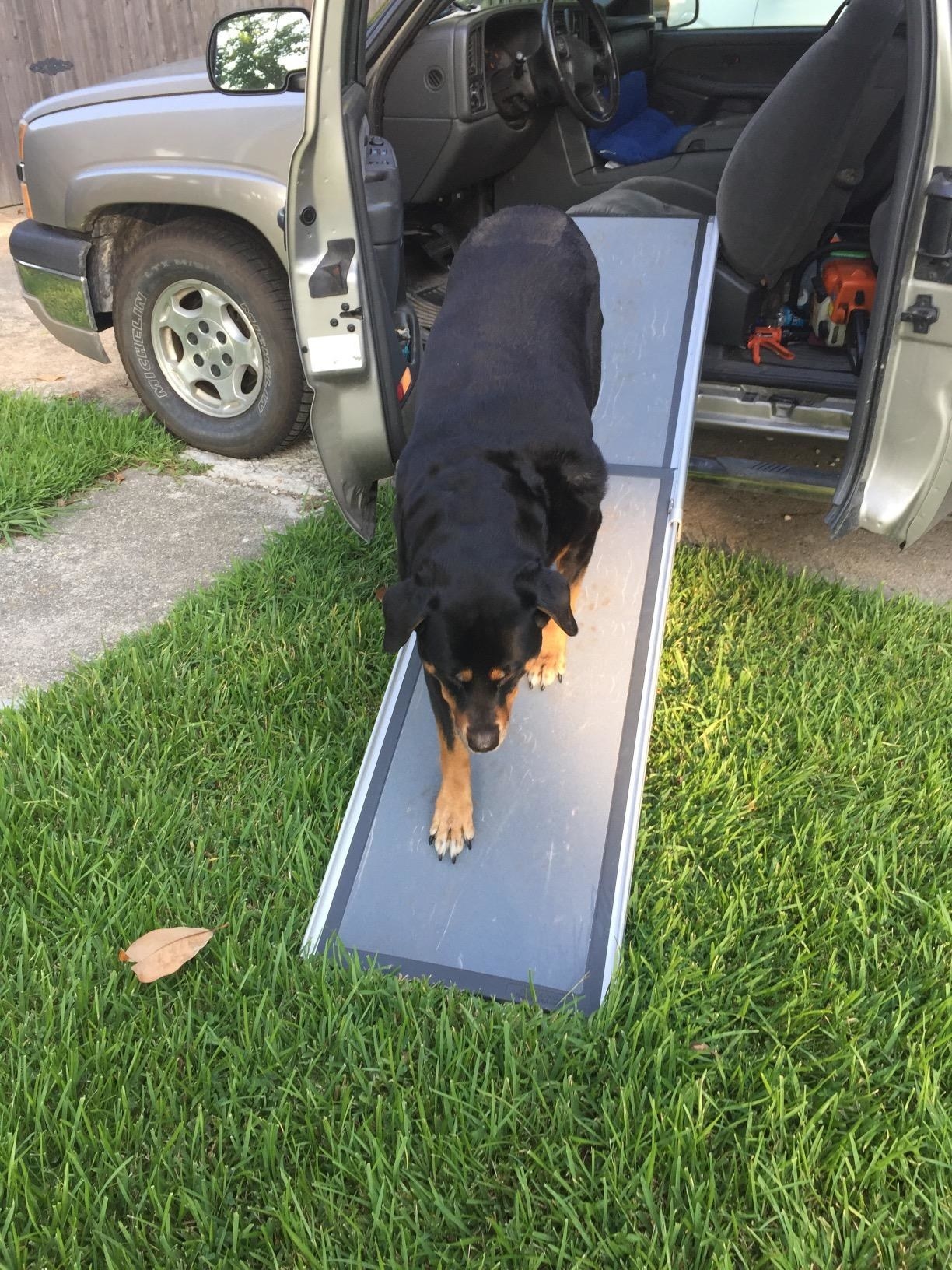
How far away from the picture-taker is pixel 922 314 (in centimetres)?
257

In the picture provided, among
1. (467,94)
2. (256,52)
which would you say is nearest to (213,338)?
(256,52)

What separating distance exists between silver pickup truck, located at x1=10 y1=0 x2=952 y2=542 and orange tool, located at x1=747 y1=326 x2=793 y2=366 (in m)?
0.01

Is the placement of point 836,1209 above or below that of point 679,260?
below

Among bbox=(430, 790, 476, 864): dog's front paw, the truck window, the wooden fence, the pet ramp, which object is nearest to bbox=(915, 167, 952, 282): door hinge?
the pet ramp

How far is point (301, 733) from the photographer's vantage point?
9.37 ft

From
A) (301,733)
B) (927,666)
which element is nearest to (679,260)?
(927,666)

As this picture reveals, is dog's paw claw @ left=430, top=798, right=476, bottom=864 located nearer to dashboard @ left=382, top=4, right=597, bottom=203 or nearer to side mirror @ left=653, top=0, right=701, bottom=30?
dashboard @ left=382, top=4, right=597, bottom=203

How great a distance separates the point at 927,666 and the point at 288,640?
2102 mm

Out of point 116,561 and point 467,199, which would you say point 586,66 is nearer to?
point 467,199

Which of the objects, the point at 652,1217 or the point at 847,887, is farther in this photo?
the point at 847,887

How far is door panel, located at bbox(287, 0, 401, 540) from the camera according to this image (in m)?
2.90

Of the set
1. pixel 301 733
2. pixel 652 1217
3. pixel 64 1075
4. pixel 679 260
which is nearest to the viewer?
pixel 652 1217

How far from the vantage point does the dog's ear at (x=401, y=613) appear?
7.08 feet

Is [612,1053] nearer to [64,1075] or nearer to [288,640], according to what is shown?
[64,1075]
